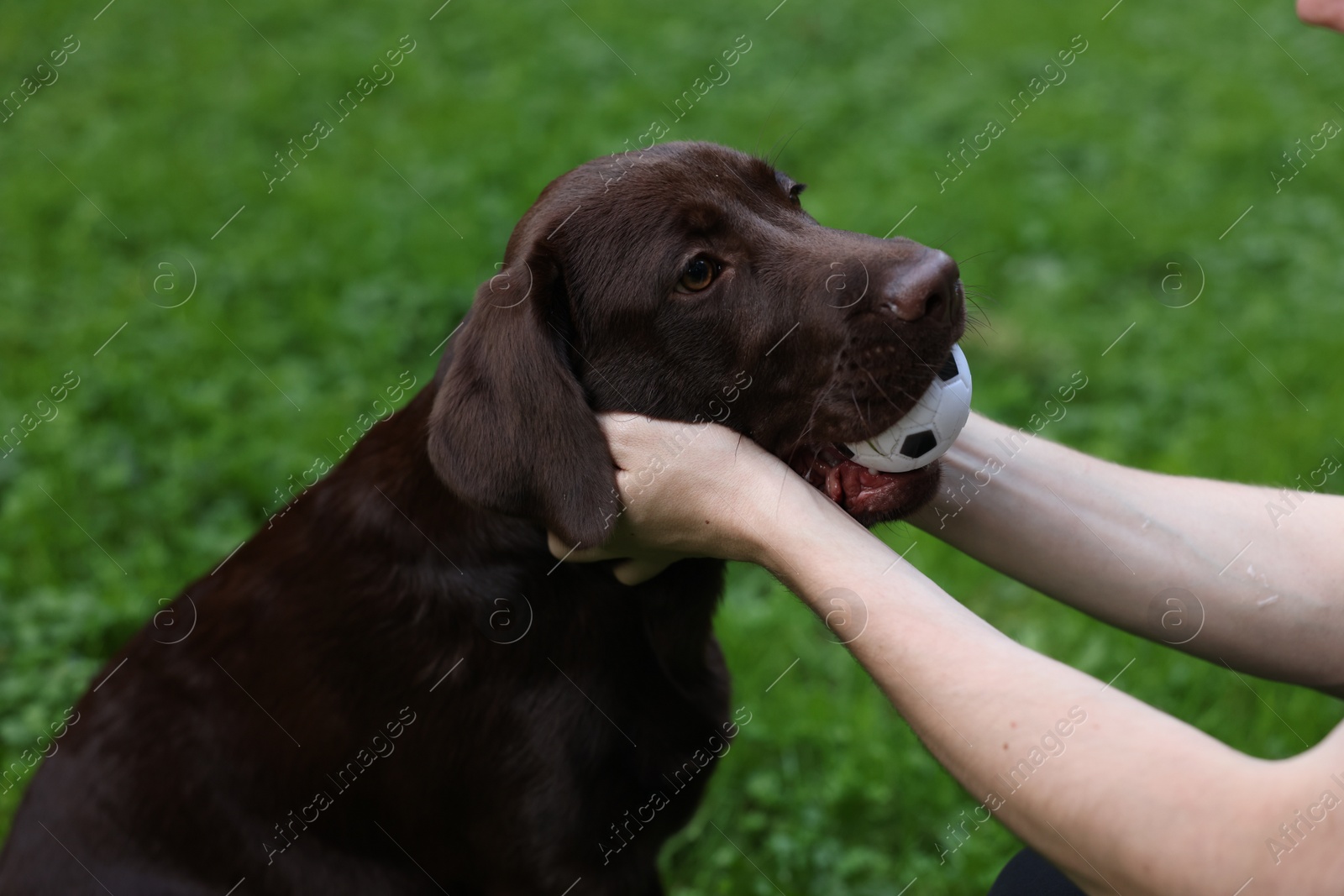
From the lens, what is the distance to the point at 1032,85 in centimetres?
653

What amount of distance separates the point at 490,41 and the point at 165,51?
182 centimetres

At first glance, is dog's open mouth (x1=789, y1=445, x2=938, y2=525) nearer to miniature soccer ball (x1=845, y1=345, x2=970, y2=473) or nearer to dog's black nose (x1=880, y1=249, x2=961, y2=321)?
miniature soccer ball (x1=845, y1=345, x2=970, y2=473)

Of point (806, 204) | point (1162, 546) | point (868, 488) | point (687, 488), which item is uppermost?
point (687, 488)

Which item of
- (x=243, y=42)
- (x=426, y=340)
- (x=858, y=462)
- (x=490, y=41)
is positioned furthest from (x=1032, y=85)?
(x=858, y=462)

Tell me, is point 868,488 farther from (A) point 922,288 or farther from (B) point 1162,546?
(B) point 1162,546

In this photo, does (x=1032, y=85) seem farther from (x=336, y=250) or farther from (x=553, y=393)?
(x=553, y=393)

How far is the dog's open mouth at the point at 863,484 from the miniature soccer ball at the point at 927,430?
0.9 inches

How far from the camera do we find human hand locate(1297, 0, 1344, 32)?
1659 mm

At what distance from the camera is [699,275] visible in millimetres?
2252

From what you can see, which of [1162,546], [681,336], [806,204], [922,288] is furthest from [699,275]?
[806,204]

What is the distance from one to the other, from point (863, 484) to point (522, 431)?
2.09 ft

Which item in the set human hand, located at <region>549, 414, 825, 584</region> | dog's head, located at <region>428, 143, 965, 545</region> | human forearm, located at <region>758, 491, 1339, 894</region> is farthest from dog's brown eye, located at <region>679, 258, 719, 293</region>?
human forearm, located at <region>758, 491, 1339, 894</region>

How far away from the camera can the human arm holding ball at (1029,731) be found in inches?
Result: 56.1

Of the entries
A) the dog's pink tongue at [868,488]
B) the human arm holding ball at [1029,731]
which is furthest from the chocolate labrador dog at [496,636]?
the human arm holding ball at [1029,731]
